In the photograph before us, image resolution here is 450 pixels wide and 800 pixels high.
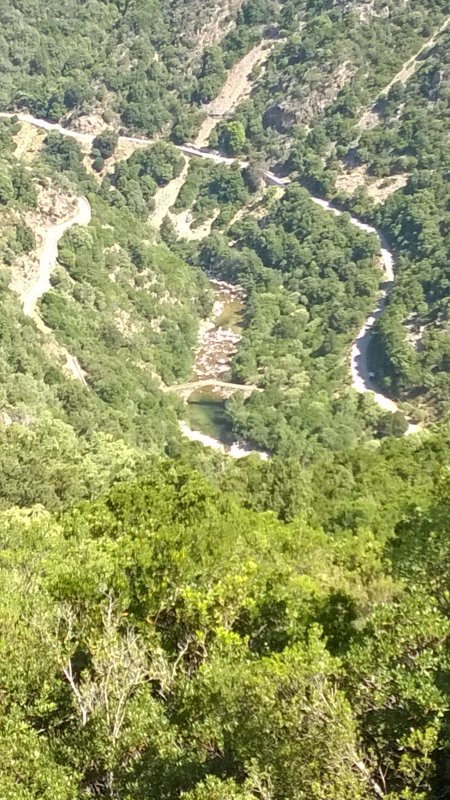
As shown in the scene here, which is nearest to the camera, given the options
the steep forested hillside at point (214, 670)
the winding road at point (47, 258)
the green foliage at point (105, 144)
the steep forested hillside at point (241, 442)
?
the steep forested hillside at point (214, 670)

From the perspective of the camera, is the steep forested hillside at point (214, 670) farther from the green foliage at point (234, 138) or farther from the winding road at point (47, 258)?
the green foliage at point (234, 138)

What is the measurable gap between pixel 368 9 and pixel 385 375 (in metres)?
121

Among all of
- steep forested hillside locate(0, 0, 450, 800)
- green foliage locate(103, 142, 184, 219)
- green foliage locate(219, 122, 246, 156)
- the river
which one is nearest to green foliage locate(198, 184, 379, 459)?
steep forested hillside locate(0, 0, 450, 800)

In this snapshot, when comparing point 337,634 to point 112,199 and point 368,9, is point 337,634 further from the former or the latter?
point 368,9

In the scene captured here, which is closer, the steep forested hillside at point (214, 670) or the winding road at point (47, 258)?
the steep forested hillside at point (214, 670)

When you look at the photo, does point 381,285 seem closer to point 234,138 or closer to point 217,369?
point 217,369

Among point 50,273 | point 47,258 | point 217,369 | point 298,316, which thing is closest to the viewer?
point 50,273

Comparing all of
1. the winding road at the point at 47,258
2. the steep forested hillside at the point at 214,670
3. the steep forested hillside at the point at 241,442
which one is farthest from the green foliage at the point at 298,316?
the steep forested hillside at the point at 214,670

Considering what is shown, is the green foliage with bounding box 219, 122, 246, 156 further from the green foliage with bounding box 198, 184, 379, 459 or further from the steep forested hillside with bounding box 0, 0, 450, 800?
the green foliage with bounding box 198, 184, 379, 459

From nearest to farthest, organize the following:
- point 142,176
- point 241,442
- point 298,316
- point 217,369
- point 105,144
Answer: point 241,442
point 217,369
point 298,316
point 142,176
point 105,144

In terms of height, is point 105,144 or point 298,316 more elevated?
point 298,316

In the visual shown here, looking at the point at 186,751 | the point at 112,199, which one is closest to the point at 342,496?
the point at 186,751

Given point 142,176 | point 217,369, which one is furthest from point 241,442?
point 142,176

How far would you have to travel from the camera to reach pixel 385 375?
371ft
